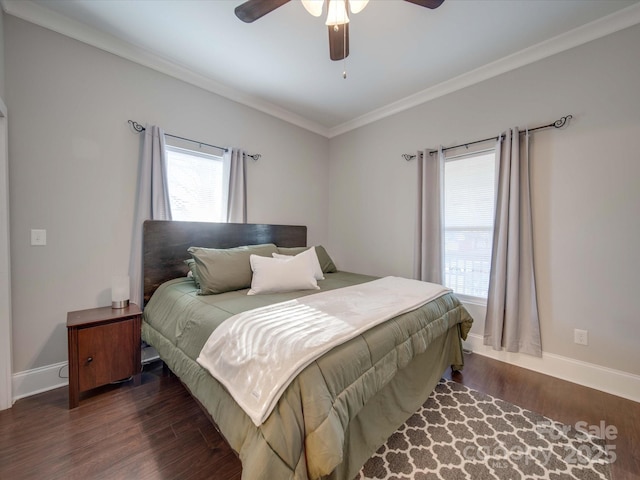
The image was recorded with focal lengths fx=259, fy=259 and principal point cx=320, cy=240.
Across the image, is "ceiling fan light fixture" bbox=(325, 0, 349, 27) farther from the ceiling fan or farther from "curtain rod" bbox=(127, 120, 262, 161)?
"curtain rod" bbox=(127, 120, 262, 161)

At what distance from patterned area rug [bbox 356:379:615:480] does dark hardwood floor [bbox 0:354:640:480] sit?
13cm

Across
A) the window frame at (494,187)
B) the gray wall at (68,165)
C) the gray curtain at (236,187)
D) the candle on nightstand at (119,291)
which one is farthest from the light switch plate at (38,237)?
the window frame at (494,187)

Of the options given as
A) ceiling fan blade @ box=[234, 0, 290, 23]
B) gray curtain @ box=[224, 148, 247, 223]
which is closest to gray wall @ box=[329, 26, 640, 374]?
ceiling fan blade @ box=[234, 0, 290, 23]

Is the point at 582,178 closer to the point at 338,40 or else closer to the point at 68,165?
the point at 338,40

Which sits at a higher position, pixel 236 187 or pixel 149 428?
pixel 236 187

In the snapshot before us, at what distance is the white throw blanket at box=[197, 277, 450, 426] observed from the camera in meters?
1.01

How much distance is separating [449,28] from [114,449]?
3.61 metres

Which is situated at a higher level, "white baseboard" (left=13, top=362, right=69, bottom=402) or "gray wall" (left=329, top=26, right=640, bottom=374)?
"gray wall" (left=329, top=26, right=640, bottom=374)

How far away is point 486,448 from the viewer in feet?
4.82

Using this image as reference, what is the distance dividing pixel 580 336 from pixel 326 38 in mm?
3244

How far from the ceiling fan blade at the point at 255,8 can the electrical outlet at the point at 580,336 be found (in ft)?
10.5

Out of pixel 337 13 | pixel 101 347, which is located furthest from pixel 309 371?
pixel 337 13

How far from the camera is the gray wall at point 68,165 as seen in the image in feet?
6.17

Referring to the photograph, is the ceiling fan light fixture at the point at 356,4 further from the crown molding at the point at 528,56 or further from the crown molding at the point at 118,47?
the crown molding at the point at 118,47
